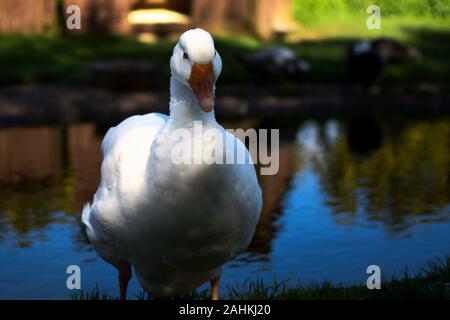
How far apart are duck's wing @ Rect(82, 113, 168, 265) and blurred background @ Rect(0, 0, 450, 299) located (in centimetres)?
125

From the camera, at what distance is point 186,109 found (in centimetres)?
500

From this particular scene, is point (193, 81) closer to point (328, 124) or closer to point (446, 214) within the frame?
point (446, 214)

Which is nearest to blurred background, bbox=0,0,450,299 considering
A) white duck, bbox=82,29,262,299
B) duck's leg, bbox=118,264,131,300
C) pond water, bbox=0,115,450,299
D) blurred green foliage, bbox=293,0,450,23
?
pond water, bbox=0,115,450,299

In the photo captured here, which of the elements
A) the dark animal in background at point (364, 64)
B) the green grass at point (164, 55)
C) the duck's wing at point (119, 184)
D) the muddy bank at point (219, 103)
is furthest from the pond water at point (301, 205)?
the green grass at point (164, 55)

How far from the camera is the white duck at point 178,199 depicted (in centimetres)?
486

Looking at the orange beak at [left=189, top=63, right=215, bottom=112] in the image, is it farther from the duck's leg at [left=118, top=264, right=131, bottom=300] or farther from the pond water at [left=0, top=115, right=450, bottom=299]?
the pond water at [left=0, top=115, right=450, bottom=299]

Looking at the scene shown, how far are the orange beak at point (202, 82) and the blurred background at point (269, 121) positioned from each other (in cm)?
259

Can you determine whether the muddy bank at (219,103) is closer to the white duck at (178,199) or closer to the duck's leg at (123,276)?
the duck's leg at (123,276)

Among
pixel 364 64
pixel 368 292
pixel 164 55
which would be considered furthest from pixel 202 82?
pixel 164 55

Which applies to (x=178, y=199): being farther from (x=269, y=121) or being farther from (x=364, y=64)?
(x=364, y=64)

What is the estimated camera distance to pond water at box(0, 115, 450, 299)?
24.8 ft

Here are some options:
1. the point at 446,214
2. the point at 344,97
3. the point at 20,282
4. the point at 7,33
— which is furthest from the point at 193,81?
the point at 7,33

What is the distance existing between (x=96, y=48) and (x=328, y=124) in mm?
8164

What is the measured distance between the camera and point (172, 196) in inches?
195
